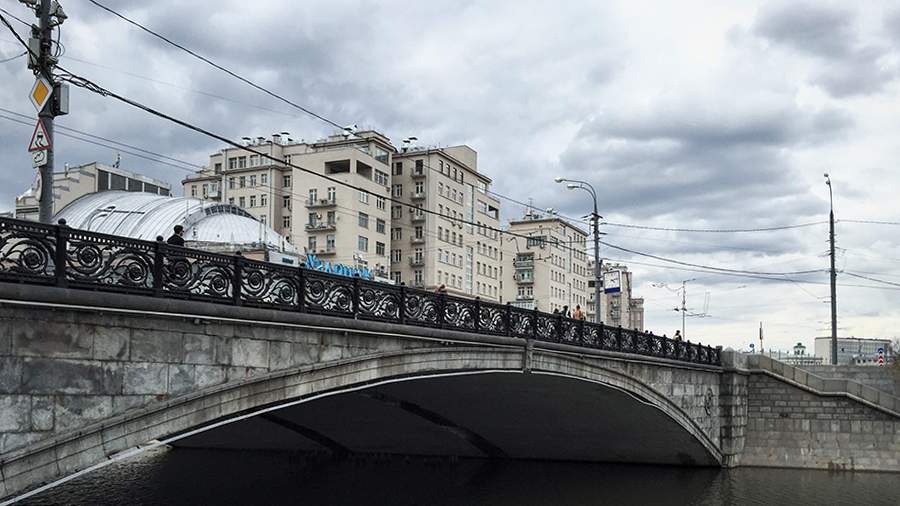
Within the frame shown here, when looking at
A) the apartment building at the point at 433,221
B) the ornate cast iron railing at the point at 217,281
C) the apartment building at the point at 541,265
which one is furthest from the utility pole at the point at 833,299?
the apartment building at the point at 541,265

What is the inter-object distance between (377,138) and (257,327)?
242ft

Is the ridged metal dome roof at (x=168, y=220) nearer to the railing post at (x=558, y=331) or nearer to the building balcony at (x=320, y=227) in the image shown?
the building balcony at (x=320, y=227)

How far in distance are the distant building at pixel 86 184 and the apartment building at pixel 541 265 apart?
4505cm

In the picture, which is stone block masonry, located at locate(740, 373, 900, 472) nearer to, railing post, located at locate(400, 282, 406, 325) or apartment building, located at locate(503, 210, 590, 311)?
railing post, located at locate(400, 282, 406, 325)

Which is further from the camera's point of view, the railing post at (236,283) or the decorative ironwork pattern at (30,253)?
the railing post at (236,283)

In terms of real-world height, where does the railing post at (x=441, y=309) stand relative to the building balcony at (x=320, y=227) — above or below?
below

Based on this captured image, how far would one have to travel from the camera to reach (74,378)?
11750mm

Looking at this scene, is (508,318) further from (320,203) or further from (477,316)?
(320,203)

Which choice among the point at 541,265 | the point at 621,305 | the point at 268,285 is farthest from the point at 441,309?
the point at 621,305

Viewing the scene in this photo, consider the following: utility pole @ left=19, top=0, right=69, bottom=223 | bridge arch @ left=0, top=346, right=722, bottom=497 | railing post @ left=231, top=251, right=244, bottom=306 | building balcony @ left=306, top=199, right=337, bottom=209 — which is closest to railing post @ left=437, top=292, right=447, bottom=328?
bridge arch @ left=0, top=346, right=722, bottom=497

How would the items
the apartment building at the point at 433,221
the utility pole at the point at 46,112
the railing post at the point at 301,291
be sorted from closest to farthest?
the utility pole at the point at 46,112, the railing post at the point at 301,291, the apartment building at the point at 433,221

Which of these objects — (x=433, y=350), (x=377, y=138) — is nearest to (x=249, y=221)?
(x=377, y=138)

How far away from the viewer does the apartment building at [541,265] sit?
114562 millimetres

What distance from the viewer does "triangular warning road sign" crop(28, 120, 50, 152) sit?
12.0 m
